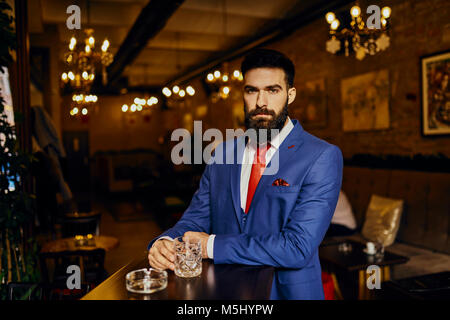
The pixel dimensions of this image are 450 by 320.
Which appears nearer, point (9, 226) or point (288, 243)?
point (288, 243)

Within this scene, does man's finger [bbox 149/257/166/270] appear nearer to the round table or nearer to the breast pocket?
the breast pocket

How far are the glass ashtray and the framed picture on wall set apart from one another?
4.04m

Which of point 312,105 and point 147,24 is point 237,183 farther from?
point 312,105

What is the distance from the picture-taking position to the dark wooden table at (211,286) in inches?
42.3

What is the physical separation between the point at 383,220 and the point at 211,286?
11.5 feet

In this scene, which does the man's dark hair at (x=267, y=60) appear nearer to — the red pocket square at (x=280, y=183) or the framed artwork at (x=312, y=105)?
the red pocket square at (x=280, y=183)

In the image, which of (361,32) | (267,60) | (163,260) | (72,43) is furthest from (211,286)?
(72,43)

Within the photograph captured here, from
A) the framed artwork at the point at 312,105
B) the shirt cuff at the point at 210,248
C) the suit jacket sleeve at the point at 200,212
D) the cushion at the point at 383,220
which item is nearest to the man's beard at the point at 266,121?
the suit jacket sleeve at the point at 200,212

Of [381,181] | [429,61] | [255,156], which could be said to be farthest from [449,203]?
[255,156]

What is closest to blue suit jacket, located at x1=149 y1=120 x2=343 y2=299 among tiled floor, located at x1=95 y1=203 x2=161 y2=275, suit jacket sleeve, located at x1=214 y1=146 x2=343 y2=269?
suit jacket sleeve, located at x1=214 y1=146 x2=343 y2=269
